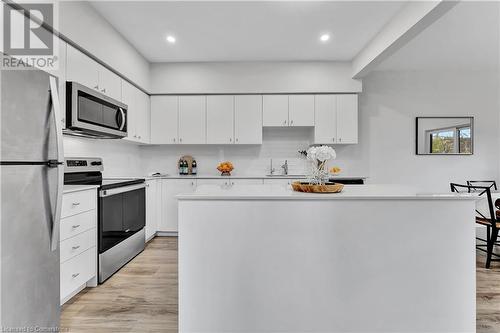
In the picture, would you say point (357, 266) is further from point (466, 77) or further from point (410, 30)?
point (466, 77)

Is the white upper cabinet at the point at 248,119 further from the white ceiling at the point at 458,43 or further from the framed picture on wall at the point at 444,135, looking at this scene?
the framed picture on wall at the point at 444,135

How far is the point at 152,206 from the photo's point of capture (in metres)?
3.80

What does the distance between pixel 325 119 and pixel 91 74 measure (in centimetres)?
315

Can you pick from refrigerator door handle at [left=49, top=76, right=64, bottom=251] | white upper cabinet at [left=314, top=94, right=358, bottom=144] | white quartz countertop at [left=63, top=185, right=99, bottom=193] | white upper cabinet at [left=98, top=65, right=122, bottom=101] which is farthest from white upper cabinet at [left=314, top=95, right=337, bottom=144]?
refrigerator door handle at [left=49, top=76, right=64, bottom=251]

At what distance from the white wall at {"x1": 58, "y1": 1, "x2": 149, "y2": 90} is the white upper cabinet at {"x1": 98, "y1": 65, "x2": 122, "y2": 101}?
0.09 m

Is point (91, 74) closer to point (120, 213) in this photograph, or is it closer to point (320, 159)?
point (120, 213)

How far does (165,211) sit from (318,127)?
2.69 metres

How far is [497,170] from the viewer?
4.47 m

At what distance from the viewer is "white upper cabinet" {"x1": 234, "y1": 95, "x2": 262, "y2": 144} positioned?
416 centimetres

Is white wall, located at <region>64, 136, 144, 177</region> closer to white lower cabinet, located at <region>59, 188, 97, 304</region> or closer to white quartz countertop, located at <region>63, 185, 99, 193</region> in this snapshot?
white quartz countertop, located at <region>63, 185, 99, 193</region>

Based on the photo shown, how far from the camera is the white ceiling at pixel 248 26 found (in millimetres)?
2629

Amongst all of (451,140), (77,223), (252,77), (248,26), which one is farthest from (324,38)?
(77,223)

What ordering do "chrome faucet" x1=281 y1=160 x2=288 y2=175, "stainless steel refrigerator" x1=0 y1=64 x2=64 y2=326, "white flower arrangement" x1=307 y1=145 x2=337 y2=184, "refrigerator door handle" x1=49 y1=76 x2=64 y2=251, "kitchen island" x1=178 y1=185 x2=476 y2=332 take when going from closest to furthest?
"stainless steel refrigerator" x1=0 y1=64 x2=64 y2=326
"refrigerator door handle" x1=49 y1=76 x2=64 y2=251
"kitchen island" x1=178 y1=185 x2=476 y2=332
"white flower arrangement" x1=307 y1=145 x2=337 y2=184
"chrome faucet" x1=281 y1=160 x2=288 y2=175

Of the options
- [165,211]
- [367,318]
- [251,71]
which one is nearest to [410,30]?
[251,71]
